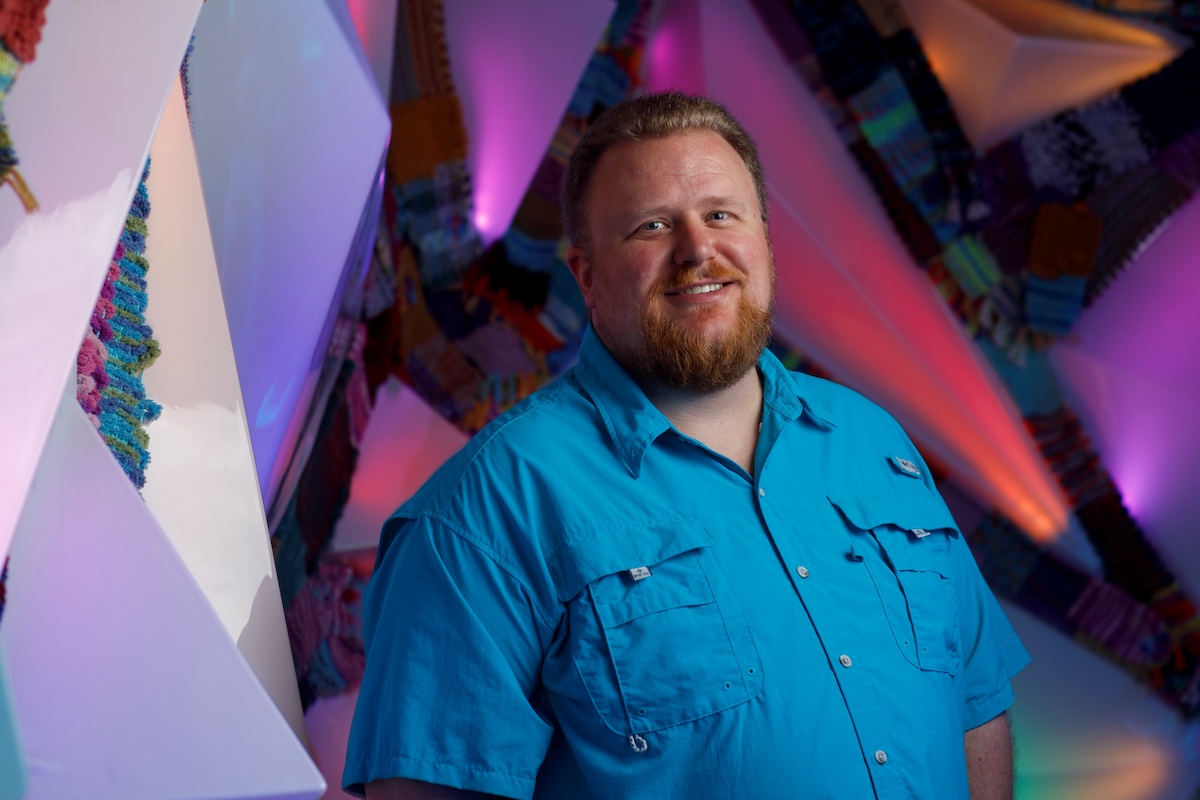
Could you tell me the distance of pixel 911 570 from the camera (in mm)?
1327

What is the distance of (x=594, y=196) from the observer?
1370mm

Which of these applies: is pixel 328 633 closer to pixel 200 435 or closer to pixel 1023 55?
pixel 200 435

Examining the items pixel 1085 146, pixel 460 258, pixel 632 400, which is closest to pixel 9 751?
pixel 632 400

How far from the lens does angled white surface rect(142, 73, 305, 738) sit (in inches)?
45.8

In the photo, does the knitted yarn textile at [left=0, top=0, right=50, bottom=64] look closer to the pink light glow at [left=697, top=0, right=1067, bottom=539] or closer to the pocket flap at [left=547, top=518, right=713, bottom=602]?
the pocket flap at [left=547, top=518, right=713, bottom=602]

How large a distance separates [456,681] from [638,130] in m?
0.66

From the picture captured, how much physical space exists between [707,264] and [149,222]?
59cm

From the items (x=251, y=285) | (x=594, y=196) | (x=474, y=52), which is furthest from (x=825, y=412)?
(x=474, y=52)

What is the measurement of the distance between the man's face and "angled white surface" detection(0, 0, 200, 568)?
52cm

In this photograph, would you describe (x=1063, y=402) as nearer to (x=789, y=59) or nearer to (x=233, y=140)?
(x=789, y=59)

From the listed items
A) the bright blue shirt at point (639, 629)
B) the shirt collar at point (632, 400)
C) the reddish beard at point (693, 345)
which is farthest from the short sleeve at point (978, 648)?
the reddish beard at point (693, 345)

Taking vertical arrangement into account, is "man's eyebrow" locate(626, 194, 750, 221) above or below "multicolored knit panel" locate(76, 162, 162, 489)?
below

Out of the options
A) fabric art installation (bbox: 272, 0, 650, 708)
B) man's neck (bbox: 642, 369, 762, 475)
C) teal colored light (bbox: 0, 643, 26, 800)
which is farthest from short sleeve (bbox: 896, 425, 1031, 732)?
fabric art installation (bbox: 272, 0, 650, 708)

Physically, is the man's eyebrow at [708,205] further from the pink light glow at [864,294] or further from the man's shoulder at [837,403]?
the pink light glow at [864,294]
